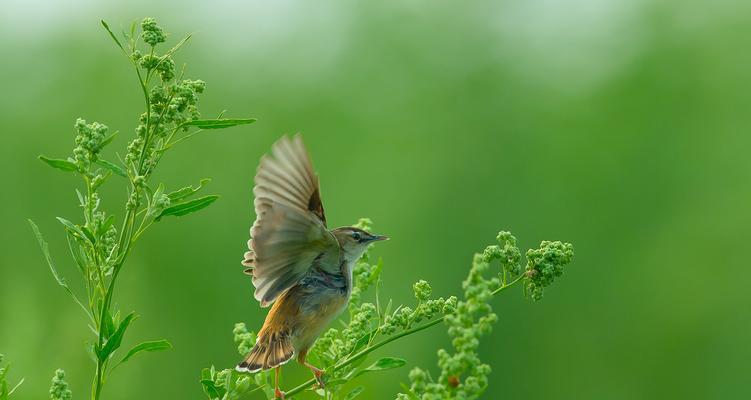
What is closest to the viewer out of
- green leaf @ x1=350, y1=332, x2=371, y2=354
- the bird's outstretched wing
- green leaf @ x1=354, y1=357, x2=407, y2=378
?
green leaf @ x1=354, y1=357, x2=407, y2=378

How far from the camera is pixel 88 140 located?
3783 mm

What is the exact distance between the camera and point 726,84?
56.3 m

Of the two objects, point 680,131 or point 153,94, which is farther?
point 680,131

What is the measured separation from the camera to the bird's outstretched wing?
197 inches

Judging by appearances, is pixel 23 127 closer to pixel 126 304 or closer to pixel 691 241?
pixel 126 304

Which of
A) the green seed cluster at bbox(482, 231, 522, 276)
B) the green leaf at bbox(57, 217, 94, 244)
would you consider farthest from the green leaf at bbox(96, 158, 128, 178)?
the green seed cluster at bbox(482, 231, 522, 276)

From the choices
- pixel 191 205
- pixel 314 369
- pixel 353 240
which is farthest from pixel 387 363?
pixel 353 240

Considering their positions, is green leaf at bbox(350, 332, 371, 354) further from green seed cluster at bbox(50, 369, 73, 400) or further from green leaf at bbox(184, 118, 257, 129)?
green seed cluster at bbox(50, 369, 73, 400)

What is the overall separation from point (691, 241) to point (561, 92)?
473 inches

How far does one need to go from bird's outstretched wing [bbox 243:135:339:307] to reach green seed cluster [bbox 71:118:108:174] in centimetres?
119

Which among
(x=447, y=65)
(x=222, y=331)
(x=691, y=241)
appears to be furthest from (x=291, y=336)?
(x=447, y=65)

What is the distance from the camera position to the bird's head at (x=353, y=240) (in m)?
5.45

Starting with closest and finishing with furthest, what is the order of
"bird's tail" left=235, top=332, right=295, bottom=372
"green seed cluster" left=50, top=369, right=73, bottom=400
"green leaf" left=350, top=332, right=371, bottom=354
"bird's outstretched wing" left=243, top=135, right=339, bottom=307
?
"green seed cluster" left=50, top=369, right=73, bottom=400
"green leaf" left=350, top=332, right=371, bottom=354
"bird's tail" left=235, top=332, right=295, bottom=372
"bird's outstretched wing" left=243, top=135, right=339, bottom=307

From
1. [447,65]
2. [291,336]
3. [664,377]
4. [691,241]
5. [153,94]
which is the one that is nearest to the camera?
[153,94]
